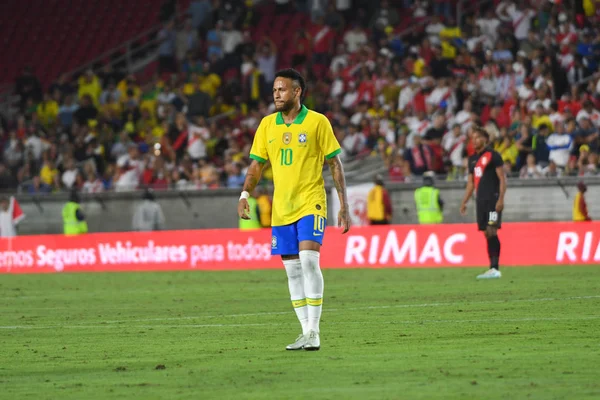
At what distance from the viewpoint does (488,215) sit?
19625 millimetres

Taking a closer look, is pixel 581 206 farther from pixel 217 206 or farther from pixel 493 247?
pixel 217 206

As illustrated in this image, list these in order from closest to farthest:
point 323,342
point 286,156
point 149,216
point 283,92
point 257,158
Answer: point 283,92
point 286,156
point 257,158
point 323,342
point 149,216

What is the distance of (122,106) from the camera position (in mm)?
36031

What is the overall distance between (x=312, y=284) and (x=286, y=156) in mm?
1091

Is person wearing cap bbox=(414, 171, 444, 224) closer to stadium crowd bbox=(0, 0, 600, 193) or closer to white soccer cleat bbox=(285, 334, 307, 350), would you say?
stadium crowd bbox=(0, 0, 600, 193)

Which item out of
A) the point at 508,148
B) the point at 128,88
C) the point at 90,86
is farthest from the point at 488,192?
the point at 90,86

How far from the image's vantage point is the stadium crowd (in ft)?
88.0

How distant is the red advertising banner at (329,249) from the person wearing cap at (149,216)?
6.48 ft

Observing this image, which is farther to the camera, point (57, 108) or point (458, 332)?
point (57, 108)

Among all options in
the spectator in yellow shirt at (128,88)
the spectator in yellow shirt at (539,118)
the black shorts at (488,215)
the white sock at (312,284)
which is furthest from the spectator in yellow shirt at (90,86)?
the white sock at (312,284)

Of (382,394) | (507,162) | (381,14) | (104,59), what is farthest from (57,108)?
(382,394)

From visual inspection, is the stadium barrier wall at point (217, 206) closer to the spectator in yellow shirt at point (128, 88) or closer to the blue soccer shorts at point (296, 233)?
the spectator in yellow shirt at point (128, 88)

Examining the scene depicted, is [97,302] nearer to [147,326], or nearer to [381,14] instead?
[147,326]

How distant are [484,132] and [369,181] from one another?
8.88m
